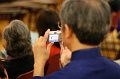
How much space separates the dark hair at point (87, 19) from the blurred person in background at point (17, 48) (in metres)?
0.97

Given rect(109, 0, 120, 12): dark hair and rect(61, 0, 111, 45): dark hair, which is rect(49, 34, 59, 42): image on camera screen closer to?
rect(61, 0, 111, 45): dark hair

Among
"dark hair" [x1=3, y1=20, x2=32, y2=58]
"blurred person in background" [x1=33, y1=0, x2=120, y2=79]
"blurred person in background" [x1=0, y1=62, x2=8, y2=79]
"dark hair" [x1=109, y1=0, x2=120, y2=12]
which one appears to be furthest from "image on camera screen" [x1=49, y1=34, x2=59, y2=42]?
"dark hair" [x1=109, y1=0, x2=120, y2=12]

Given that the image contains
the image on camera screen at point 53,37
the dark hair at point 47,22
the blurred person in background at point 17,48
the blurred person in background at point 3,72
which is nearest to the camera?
the image on camera screen at point 53,37

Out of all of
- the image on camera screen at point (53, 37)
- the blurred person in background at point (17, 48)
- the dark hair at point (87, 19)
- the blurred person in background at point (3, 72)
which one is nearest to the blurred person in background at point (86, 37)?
the dark hair at point (87, 19)

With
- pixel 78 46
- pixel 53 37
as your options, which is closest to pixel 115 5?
pixel 53 37

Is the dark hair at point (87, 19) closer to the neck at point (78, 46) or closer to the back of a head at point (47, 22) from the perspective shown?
the neck at point (78, 46)

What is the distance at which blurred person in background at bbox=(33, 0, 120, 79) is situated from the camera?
1.57 m

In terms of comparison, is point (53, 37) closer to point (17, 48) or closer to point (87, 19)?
point (87, 19)

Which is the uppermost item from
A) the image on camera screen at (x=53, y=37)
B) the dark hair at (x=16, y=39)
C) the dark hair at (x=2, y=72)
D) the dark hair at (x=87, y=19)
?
the dark hair at (x=87, y=19)

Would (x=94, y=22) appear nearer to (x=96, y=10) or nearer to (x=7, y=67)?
(x=96, y=10)

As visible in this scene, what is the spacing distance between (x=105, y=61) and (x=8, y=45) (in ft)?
3.46

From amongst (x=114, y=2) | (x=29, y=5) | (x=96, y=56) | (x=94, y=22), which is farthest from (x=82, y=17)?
(x=29, y=5)

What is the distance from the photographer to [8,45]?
254 centimetres

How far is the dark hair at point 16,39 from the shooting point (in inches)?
99.3
